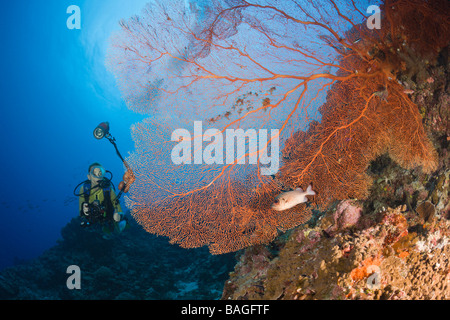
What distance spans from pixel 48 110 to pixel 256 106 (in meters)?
68.5

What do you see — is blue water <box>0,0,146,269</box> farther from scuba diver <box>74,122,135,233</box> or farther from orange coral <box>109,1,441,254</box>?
orange coral <box>109,1,441,254</box>

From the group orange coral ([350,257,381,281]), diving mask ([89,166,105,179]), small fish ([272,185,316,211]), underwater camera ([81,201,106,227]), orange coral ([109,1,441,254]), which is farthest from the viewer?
diving mask ([89,166,105,179])

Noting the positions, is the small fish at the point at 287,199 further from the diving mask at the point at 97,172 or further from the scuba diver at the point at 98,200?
the diving mask at the point at 97,172

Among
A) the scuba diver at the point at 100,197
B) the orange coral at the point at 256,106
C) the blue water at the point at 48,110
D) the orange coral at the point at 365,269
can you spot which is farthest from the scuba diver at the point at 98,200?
the blue water at the point at 48,110

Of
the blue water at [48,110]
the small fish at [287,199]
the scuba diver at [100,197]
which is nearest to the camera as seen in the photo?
the small fish at [287,199]

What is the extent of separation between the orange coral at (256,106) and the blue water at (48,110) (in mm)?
33085

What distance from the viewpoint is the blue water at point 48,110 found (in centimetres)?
3206

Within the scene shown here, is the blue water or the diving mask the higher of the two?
the blue water

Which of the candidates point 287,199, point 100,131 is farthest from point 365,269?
point 100,131

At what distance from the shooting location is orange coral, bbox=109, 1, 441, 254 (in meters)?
3.29

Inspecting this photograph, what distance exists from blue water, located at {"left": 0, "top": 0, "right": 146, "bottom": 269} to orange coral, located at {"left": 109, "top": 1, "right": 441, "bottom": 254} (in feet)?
109

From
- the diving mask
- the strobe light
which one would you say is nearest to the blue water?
the diving mask

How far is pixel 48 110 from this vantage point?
5303 cm
